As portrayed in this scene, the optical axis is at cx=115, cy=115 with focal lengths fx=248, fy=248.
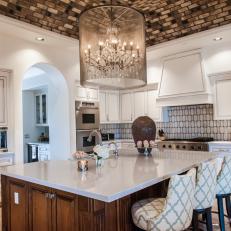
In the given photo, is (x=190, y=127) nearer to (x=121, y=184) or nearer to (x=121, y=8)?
(x=121, y=8)

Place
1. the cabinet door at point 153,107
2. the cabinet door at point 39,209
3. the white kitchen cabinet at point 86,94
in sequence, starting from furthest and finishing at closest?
the cabinet door at point 153,107 < the white kitchen cabinet at point 86,94 < the cabinet door at point 39,209

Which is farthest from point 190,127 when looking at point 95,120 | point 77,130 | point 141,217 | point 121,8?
point 141,217

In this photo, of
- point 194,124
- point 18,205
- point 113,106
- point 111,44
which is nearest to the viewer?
point 18,205

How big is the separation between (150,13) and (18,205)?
3726 mm

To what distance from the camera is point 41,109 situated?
766 cm

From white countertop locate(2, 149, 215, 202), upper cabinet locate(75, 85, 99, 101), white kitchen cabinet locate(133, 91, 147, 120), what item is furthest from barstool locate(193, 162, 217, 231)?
white kitchen cabinet locate(133, 91, 147, 120)

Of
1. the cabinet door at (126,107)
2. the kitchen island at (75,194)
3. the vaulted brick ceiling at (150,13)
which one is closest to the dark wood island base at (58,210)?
the kitchen island at (75,194)

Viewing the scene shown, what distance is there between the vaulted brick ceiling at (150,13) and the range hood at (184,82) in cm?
82

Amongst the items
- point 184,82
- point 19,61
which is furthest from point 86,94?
point 184,82

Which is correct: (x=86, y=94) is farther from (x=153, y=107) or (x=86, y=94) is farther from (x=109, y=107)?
(x=153, y=107)

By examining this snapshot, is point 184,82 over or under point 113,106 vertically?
over

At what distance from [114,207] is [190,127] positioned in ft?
14.5

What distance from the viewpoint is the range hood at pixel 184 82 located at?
17.4 ft

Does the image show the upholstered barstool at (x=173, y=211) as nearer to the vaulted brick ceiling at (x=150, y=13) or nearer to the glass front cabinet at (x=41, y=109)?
the vaulted brick ceiling at (x=150, y=13)
